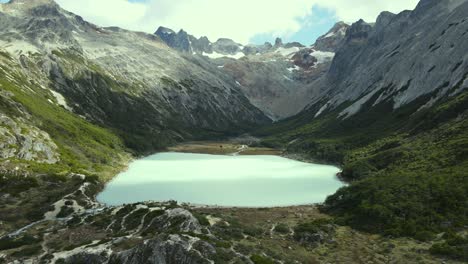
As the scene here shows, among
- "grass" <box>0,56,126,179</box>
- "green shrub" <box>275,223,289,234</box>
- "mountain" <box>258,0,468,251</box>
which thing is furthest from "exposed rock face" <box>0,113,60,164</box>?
"mountain" <box>258,0,468,251</box>

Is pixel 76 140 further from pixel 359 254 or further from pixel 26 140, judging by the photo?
pixel 359 254

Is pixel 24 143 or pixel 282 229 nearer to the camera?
pixel 282 229

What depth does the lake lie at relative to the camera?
95.4 meters

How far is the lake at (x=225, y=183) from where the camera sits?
9538 cm

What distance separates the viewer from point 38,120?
5674 inches

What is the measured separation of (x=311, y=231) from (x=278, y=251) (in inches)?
428

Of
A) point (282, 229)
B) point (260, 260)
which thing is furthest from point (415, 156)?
point (260, 260)

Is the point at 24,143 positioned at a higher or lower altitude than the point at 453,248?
higher

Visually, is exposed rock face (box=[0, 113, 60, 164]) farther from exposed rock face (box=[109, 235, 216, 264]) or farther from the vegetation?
the vegetation

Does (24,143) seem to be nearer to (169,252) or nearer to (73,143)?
(73,143)

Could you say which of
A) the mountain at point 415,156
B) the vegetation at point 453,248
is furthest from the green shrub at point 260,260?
the mountain at point 415,156

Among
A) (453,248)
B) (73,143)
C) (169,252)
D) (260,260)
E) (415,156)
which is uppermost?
(415,156)

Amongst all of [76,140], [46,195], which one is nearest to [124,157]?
[76,140]

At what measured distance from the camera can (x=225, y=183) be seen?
11831 centimetres
